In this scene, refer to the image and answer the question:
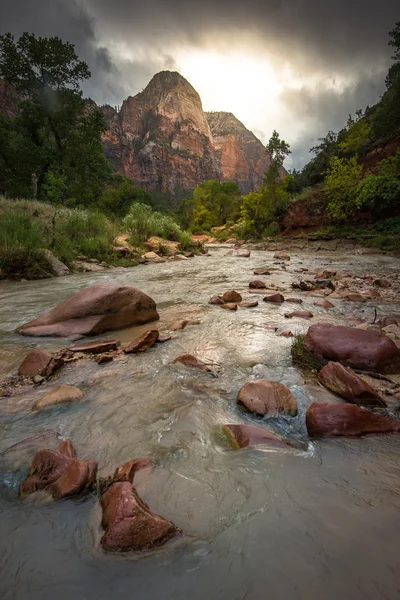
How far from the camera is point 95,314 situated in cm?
350

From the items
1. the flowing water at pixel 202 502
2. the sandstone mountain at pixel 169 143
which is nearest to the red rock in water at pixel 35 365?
the flowing water at pixel 202 502

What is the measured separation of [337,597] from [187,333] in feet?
8.56

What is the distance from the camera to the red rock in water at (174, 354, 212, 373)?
245 centimetres

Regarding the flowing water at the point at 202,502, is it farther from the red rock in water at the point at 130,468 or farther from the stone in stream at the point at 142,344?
the stone in stream at the point at 142,344

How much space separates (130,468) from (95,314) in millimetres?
2490

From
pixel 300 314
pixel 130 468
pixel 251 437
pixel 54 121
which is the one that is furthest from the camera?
pixel 54 121

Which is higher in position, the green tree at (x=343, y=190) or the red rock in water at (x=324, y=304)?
the green tree at (x=343, y=190)

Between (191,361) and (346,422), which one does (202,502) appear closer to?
(346,422)

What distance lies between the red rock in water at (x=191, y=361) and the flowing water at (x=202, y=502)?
9 centimetres

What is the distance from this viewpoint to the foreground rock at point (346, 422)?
1.58 meters

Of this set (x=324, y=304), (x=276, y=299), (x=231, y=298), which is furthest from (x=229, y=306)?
(x=324, y=304)

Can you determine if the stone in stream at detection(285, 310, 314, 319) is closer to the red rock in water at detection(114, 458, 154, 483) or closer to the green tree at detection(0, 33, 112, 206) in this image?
the red rock in water at detection(114, 458, 154, 483)

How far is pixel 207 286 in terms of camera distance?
21.3 ft

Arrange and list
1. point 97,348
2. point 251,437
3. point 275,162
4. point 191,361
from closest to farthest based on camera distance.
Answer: point 251,437
point 191,361
point 97,348
point 275,162
